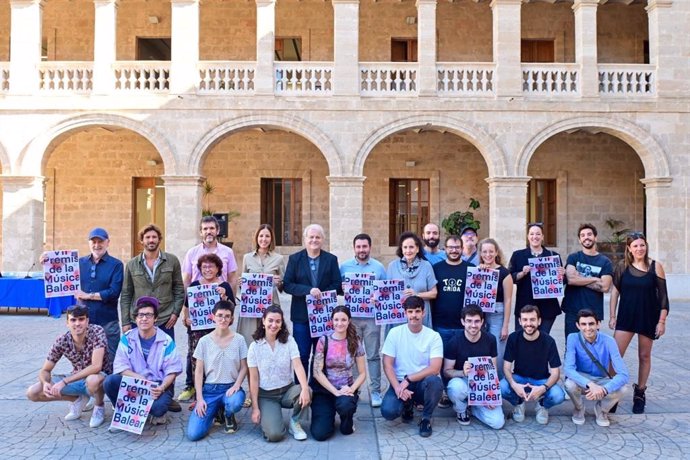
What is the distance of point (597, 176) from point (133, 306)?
1463cm

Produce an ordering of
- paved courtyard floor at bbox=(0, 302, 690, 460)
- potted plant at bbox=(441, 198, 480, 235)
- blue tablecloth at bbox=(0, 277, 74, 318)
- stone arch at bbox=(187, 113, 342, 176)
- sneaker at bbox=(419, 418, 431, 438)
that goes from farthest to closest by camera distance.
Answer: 1. potted plant at bbox=(441, 198, 480, 235)
2. stone arch at bbox=(187, 113, 342, 176)
3. blue tablecloth at bbox=(0, 277, 74, 318)
4. sneaker at bbox=(419, 418, 431, 438)
5. paved courtyard floor at bbox=(0, 302, 690, 460)

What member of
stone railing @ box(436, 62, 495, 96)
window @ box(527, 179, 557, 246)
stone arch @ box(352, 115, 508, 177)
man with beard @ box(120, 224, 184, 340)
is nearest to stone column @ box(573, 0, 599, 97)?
Answer: stone railing @ box(436, 62, 495, 96)

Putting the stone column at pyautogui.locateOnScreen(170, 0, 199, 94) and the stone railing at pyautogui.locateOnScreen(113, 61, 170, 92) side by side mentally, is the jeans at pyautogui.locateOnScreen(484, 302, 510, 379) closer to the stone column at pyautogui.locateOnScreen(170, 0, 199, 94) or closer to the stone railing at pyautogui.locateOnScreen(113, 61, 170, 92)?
the stone column at pyautogui.locateOnScreen(170, 0, 199, 94)

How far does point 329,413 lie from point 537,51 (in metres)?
14.6

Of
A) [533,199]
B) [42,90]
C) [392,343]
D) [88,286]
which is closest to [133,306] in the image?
[88,286]

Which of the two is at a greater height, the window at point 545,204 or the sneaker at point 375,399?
the window at point 545,204

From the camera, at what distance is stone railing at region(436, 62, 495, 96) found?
41.9ft

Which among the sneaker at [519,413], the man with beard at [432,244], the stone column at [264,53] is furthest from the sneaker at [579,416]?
the stone column at [264,53]

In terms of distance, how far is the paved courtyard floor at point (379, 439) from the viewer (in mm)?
3975

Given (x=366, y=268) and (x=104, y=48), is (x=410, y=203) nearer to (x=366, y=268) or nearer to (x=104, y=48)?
(x=104, y=48)

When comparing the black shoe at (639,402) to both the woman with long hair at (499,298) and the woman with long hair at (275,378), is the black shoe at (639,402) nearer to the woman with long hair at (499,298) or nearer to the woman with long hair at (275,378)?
the woman with long hair at (499,298)

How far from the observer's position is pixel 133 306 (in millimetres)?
4965

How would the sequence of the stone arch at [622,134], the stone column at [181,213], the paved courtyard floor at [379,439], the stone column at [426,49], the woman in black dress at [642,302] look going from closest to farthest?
1. the paved courtyard floor at [379,439]
2. the woman in black dress at [642,302]
3. the stone column at [181,213]
4. the stone arch at [622,134]
5. the stone column at [426,49]

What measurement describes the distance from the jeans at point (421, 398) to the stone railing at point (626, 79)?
11078mm
